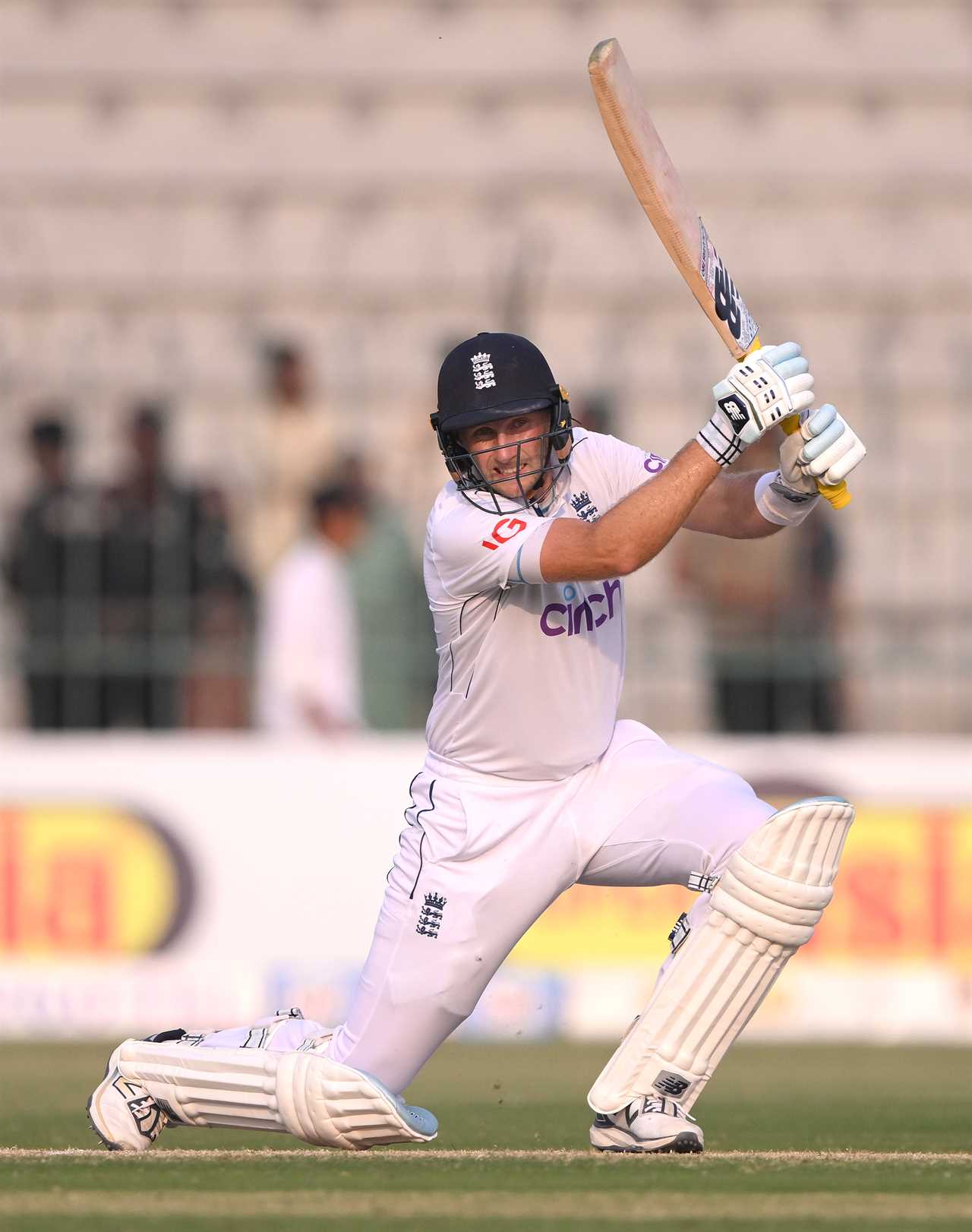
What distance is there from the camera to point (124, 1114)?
4.47 metres

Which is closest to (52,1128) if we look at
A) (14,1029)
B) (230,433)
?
(14,1029)

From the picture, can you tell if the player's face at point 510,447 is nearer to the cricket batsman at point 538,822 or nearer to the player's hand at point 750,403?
the cricket batsman at point 538,822

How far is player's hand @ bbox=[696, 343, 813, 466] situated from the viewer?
4.22m

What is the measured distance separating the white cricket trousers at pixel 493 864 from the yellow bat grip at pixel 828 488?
61cm

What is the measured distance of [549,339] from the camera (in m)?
11.2

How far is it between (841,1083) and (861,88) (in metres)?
7.19

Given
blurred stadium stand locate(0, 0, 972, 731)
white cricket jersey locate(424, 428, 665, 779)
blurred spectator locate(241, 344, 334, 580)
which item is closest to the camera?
white cricket jersey locate(424, 428, 665, 779)

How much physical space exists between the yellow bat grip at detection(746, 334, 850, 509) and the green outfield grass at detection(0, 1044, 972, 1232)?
1.30 m

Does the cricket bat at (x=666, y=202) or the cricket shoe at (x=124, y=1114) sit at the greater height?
the cricket bat at (x=666, y=202)

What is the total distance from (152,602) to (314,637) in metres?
0.68

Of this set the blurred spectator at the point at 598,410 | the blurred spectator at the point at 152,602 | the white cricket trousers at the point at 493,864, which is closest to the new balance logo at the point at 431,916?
the white cricket trousers at the point at 493,864

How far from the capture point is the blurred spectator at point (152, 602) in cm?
882

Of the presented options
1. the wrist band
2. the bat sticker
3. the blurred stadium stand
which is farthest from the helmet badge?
the blurred stadium stand

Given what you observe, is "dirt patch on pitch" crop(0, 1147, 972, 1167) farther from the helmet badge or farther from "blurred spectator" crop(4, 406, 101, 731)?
"blurred spectator" crop(4, 406, 101, 731)
